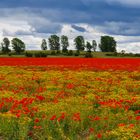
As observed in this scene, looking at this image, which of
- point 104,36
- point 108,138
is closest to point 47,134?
point 108,138

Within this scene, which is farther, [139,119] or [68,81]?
[68,81]

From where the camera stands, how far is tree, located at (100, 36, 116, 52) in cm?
19488

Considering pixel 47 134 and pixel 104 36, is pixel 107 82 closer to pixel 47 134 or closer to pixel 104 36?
pixel 47 134

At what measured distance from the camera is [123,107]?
15.5m

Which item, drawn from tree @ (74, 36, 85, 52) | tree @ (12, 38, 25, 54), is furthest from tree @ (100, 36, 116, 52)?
tree @ (12, 38, 25, 54)

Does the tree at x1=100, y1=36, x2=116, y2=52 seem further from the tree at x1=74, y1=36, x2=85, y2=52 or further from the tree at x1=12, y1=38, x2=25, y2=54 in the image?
the tree at x1=12, y1=38, x2=25, y2=54

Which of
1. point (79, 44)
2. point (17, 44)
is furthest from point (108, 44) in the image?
point (17, 44)

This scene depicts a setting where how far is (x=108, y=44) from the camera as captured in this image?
642 feet

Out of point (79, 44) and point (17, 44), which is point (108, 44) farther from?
point (17, 44)

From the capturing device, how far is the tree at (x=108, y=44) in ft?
639

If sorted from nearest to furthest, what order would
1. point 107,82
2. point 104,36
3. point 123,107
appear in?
point 123,107 → point 107,82 → point 104,36

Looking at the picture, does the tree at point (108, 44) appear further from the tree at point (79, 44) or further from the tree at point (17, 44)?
the tree at point (17, 44)

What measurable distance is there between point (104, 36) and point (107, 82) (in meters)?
173

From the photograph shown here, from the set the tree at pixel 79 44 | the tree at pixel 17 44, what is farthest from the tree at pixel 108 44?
the tree at pixel 17 44
